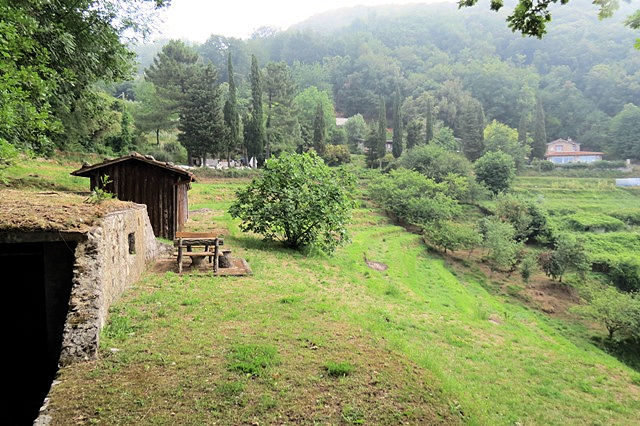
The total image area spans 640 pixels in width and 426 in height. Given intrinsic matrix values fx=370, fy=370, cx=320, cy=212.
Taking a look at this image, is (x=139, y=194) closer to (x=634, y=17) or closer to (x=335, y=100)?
(x=634, y=17)

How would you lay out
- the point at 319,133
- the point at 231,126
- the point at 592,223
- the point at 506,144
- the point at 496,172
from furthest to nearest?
1. the point at 506,144
2. the point at 319,133
3. the point at 496,172
4. the point at 231,126
5. the point at 592,223

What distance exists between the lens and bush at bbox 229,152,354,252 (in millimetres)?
16422

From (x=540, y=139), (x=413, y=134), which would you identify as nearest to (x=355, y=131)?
(x=413, y=134)

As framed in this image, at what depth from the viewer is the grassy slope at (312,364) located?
16.3 ft

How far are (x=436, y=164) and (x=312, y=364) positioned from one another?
4250cm

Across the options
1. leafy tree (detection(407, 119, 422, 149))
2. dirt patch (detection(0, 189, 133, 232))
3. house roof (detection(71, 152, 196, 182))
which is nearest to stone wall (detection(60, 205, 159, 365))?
dirt patch (detection(0, 189, 133, 232))

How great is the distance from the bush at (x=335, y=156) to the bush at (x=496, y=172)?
19.1m

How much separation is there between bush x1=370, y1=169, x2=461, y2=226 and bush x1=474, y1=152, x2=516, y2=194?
1048 cm

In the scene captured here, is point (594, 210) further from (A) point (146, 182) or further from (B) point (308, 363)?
(B) point (308, 363)

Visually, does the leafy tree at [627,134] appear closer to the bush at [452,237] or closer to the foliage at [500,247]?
the foliage at [500,247]

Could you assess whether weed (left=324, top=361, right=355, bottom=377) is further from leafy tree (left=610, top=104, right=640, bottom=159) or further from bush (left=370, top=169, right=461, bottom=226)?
leafy tree (left=610, top=104, right=640, bottom=159)

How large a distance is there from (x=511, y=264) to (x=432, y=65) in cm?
11393

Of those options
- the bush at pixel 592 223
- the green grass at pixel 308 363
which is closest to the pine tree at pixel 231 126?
the green grass at pixel 308 363

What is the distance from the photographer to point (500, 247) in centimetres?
2725
